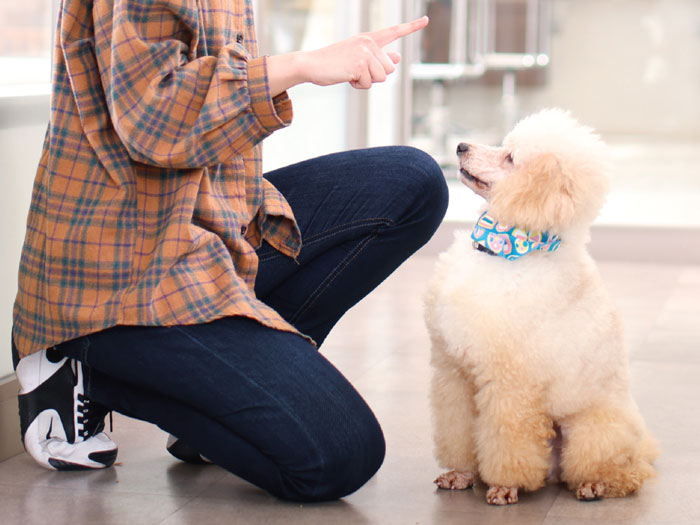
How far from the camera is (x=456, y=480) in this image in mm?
1545

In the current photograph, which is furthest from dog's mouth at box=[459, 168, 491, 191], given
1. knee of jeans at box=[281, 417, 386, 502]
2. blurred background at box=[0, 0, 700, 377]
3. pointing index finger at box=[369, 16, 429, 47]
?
blurred background at box=[0, 0, 700, 377]

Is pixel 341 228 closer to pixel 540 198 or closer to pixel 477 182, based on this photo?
pixel 477 182

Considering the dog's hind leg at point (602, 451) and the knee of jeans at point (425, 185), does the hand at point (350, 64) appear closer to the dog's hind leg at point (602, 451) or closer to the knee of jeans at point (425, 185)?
the knee of jeans at point (425, 185)

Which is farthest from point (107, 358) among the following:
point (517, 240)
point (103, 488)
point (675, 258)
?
point (675, 258)

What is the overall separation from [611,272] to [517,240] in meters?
2.25

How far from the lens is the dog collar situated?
147 centimetres

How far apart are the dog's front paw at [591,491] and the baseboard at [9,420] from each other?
90cm

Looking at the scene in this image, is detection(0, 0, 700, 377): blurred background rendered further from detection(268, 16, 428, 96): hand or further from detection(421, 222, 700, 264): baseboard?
detection(268, 16, 428, 96): hand

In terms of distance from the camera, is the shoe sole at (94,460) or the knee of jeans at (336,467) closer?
the knee of jeans at (336,467)

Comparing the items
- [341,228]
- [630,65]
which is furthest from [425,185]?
[630,65]

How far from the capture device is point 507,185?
146 centimetres

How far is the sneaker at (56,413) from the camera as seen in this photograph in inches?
61.8

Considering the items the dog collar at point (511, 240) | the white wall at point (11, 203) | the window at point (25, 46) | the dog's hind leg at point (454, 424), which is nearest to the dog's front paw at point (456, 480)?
the dog's hind leg at point (454, 424)

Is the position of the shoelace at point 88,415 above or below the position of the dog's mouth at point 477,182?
below
